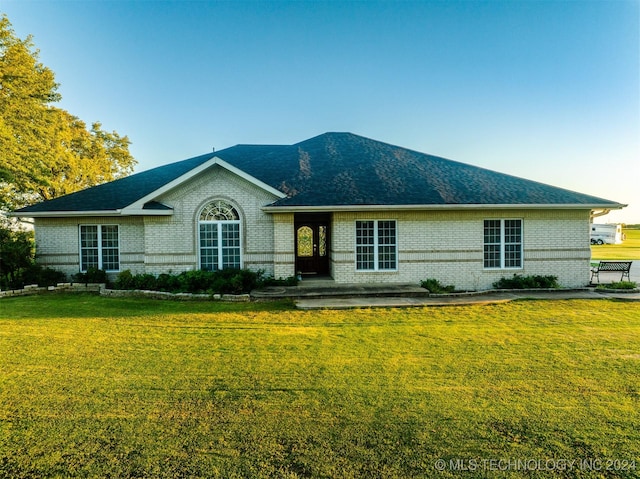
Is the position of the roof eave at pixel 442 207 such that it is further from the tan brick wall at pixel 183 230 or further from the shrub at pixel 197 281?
the shrub at pixel 197 281

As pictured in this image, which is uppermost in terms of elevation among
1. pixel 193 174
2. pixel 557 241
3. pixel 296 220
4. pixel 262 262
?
pixel 193 174

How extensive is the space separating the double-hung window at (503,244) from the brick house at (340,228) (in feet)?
0.13

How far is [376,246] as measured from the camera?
12648 millimetres

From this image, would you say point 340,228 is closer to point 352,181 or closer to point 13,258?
point 352,181

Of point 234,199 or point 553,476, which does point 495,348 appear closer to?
A: point 553,476

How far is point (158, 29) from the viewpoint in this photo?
16.0m

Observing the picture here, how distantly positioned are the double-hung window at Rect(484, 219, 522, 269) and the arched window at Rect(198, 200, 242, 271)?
32.9 ft

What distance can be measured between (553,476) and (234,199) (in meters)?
11.8

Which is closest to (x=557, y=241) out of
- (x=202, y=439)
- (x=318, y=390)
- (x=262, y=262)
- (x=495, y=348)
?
(x=495, y=348)

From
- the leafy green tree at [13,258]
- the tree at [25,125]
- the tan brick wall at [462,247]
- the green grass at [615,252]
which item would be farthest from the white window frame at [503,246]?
the tree at [25,125]

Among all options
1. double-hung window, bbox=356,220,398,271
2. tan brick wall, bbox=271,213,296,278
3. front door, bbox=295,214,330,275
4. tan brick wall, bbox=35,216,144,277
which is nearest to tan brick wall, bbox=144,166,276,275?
tan brick wall, bbox=271,213,296,278

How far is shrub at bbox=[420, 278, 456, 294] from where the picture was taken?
1195cm

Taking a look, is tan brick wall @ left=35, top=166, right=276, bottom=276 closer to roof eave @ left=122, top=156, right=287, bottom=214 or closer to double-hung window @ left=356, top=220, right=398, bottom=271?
roof eave @ left=122, top=156, right=287, bottom=214

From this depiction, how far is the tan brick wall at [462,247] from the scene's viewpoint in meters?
12.5
